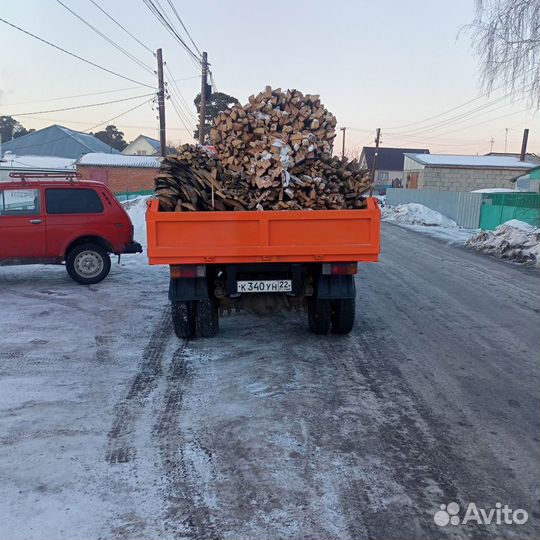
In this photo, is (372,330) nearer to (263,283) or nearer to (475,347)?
(475,347)

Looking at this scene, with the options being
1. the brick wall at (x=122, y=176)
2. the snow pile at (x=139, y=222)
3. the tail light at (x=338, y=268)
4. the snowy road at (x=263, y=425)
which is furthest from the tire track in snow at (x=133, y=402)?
the brick wall at (x=122, y=176)

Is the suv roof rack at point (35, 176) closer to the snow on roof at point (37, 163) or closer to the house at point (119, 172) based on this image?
the house at point (119, 172)

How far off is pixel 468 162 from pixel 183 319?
45.7 metres

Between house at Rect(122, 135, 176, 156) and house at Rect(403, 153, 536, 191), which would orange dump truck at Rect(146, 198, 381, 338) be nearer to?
house at Rect(403, 153, 536, 191)

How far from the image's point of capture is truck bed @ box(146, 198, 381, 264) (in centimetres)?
534

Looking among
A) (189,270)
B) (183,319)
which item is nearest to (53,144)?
(183,319)

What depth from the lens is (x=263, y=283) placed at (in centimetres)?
567

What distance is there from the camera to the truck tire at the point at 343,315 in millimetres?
6117

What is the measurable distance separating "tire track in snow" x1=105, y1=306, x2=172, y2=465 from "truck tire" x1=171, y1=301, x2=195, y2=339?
23cm

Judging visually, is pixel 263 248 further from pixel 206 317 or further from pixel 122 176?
pixel 122 176

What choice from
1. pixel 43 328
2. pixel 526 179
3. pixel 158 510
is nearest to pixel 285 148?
pixel 43 328

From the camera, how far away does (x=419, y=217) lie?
27.0m

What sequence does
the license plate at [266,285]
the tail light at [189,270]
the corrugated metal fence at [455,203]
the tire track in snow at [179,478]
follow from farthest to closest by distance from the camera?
the corrugated metal fence at [455,203] → the license plate at [266,285] → the tail light at [189,270] → the tire track in snow at [179,478]

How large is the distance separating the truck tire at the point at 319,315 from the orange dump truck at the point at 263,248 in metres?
0.26
